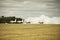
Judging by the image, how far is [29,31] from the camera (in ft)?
8.68

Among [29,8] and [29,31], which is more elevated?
[29,8]

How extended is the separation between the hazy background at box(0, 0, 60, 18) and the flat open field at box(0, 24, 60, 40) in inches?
13.7

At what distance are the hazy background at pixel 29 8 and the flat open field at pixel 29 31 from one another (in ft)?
1.14

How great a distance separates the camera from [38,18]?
291 centimetres

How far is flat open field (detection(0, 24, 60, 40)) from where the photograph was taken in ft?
8.48

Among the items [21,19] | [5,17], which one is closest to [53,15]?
[21,19]

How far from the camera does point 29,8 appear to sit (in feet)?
9.54

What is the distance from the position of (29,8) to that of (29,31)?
1.92ft

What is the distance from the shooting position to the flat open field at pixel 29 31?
8.48ft

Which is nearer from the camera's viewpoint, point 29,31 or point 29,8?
point 29,31

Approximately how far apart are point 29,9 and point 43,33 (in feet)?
2.19

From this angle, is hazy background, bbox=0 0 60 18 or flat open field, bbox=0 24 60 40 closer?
flat open field, bbox=0 24 60 40

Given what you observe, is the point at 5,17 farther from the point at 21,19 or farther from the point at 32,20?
the point at 32,20

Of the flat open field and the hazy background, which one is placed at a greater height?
the hazy background
